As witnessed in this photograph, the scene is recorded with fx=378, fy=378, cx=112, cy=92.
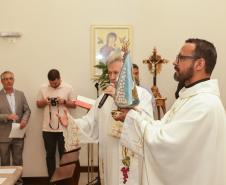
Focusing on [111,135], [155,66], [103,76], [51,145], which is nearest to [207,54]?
[111,135]

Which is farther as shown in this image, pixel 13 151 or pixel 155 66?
pixel 155 66

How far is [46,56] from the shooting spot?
6152 millimetres

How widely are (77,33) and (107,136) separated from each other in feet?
10.5

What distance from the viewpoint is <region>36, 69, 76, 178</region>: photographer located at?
5.85m

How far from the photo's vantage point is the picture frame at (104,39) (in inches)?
242

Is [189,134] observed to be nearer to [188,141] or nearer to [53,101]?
[188,141]

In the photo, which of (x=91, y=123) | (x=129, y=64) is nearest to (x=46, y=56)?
(x=91, y=123)

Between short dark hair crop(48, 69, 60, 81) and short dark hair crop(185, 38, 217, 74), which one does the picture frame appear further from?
short dark hair crop(185, 38, 217, 74)

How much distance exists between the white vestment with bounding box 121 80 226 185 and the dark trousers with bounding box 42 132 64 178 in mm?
3567

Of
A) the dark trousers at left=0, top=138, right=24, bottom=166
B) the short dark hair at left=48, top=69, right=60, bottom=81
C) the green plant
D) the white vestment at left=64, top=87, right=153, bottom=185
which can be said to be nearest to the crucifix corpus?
the green plant

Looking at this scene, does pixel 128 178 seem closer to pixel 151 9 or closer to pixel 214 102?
pixel 214 102

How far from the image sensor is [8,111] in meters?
5.60

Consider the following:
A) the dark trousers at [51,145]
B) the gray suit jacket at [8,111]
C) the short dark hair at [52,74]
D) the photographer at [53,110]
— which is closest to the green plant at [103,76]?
the photographer at [53,110]

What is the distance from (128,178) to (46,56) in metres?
3.47
